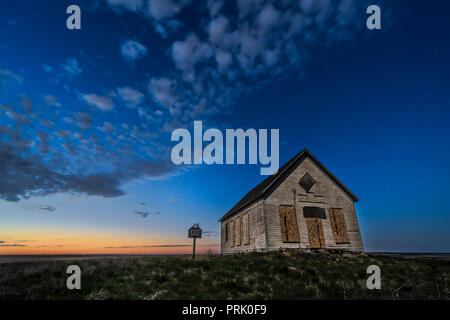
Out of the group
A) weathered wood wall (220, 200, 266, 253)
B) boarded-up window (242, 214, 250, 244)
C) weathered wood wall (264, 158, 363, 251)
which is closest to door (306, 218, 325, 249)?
weathered wood wall (264, 158, 363, 251)

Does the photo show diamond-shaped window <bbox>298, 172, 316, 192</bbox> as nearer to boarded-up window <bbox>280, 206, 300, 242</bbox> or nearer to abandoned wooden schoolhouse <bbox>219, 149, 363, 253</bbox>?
abandoned wooden schoolhouse <bbox>219, 149, 363, 253</bbox>

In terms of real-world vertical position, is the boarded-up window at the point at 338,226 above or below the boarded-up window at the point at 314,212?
below

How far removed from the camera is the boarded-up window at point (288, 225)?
626 inches

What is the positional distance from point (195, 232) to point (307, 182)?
31.9 feet

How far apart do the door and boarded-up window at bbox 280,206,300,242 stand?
1.07 metres

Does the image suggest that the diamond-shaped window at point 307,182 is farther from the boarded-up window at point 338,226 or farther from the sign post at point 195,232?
the sign post at point 195,232

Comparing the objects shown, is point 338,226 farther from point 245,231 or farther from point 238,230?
point 238,230

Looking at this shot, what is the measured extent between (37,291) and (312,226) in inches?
625

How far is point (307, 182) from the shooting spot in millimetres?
18203

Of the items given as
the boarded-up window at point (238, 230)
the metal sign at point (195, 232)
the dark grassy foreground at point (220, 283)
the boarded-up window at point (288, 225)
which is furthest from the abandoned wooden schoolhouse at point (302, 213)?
the dark grassy foreground at point (220, 283)

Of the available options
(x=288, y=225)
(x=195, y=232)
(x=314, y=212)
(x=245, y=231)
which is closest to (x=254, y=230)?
(x=245, y=231)

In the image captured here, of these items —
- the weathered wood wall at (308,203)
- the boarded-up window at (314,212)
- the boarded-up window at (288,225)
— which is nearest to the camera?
the boarded-up window at (288,225)

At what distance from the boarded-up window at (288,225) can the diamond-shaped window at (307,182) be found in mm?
2247
